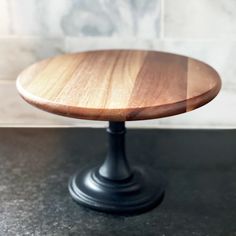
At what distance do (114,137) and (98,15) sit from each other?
456 mm

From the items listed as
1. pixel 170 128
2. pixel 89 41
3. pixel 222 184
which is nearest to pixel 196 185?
pixel 222 184

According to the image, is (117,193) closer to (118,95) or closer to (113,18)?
(118,95)

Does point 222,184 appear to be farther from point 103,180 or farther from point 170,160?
point 103,180

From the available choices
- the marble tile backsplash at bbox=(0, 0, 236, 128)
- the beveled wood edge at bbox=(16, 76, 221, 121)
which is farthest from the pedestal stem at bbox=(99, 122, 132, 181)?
the marble tile backsplash at bbox=(0, 0, 236, 128)

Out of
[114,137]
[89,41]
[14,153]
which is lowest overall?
[14,153]

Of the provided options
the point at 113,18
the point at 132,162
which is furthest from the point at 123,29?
the point at 132,162

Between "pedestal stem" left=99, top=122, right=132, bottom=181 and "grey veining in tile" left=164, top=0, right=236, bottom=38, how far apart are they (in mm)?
436

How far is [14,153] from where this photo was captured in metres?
1.51

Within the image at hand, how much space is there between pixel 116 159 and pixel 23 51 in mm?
538

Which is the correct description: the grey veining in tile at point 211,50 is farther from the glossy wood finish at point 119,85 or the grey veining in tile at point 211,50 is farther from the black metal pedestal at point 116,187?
the black metal pedestal at point 116,187

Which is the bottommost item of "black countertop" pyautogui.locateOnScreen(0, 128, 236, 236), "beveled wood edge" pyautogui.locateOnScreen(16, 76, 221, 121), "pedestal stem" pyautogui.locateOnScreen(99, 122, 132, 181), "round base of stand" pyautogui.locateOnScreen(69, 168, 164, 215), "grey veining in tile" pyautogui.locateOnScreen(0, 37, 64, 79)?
"black countertop" pyautogui.locateOnScreen(0, 128, 236, 236)

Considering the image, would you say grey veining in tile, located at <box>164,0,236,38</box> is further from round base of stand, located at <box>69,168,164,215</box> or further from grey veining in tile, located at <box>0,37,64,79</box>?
round base of stand, located at <box>69,168,164,215</box>

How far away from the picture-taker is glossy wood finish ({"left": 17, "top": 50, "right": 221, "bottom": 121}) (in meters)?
0.94

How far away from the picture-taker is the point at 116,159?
126 centimetres
